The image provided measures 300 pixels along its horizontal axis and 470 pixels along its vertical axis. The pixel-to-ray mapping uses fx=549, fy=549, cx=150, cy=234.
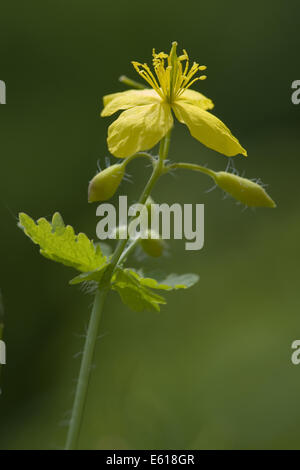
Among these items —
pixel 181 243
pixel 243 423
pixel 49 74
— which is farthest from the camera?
pixel 49 74

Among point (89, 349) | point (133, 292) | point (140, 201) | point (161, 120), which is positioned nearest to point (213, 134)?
point (161, 120)

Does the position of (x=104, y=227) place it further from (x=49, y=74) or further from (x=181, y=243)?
(x=49, y=74)

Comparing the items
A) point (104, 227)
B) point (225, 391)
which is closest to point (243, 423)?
point (225, 391)

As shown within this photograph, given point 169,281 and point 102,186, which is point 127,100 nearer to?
point 102,186

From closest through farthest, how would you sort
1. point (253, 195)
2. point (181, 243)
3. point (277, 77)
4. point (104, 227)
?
point (253, 195)
point (104, 227)
point (181, 243)
point (277, 77)

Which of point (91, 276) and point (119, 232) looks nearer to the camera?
point (91, 276)

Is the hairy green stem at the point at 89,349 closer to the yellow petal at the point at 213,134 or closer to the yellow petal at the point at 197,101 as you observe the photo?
the yellow petal at the point at 213,134
